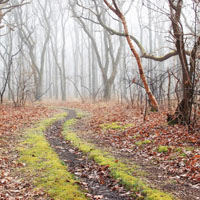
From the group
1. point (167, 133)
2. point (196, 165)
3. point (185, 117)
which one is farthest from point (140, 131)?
point (196, 165)

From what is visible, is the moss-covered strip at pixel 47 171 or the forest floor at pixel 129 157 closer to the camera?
the moss-covered strip at pixel 47 171

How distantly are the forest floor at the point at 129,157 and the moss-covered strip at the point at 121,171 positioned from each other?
0.16 meters

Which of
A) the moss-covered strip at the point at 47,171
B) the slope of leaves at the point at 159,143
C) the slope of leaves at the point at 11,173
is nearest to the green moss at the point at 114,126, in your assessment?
the slope of leaves at the point at 159,143

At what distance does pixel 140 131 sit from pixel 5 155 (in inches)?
207

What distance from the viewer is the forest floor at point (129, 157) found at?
5.57 meters

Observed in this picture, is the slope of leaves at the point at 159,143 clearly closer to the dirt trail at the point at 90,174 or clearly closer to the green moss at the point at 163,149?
the green moss at the point at 163,149

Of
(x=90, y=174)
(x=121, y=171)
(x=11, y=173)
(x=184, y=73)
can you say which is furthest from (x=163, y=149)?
(x=11, y=173)


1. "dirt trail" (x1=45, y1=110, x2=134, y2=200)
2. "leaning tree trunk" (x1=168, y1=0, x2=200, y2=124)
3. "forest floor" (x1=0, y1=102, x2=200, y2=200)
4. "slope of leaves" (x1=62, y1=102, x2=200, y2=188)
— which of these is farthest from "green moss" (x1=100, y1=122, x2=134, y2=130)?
"dirt trail" (x1=45, y1=110, x2=134, y2=200)

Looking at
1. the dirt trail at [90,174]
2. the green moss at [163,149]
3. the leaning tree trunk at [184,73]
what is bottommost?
the dirt trail at [90,174]

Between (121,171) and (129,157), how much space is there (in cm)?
142

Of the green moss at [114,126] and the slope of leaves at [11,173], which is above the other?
the green moss at [114,126]

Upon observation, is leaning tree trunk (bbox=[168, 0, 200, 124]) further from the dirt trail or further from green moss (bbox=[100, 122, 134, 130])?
the dirt trail

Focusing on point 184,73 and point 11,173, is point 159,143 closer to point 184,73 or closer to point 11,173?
point 184,73

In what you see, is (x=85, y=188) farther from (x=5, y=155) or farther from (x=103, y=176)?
(x=5, y=155)
